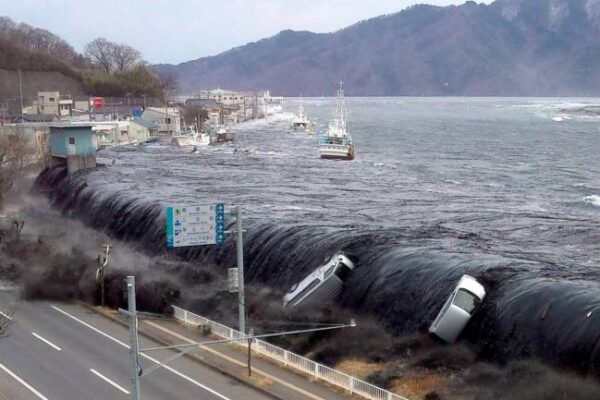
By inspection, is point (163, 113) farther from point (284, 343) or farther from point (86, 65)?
point (284, 343)

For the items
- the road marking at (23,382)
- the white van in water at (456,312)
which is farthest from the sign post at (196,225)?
the white van in water at (456,312)

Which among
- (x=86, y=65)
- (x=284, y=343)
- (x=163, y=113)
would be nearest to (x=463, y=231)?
(x=284, y=343)

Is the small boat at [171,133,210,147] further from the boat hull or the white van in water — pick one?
the white van in water

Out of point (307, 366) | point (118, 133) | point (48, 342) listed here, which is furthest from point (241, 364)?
point (118, 133)

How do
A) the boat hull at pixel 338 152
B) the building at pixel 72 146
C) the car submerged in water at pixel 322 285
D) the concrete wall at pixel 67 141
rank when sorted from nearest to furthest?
the car submerged in water at pixel 322 285 → the building at pixel 72 146 → the concrete wall at pixel 67 141 → the boat hull at pixel 338 152

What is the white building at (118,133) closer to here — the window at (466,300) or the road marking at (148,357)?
the road marking at (148,357)

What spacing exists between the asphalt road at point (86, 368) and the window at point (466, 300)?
6.15 m

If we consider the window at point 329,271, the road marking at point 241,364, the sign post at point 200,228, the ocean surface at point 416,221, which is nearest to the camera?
the road marking at point 241,364

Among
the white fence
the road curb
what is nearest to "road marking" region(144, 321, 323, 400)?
the road curb

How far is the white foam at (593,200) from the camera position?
43750 mm

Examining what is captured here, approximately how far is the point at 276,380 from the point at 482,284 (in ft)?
24.5

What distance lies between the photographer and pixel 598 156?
2894 inches

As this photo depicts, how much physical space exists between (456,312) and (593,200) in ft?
89.0

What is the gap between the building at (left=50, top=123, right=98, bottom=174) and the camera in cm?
5049
